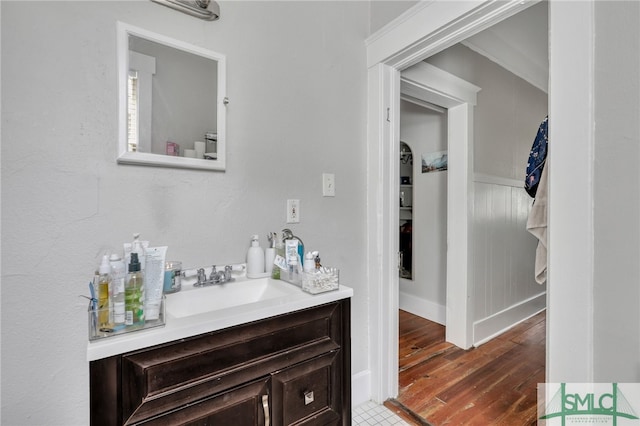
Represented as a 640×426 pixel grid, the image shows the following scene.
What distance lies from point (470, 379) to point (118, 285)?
2103 millimetres

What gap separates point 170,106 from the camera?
1150 millimetres

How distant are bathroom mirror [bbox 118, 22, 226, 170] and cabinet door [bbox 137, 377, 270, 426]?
2.70 feet

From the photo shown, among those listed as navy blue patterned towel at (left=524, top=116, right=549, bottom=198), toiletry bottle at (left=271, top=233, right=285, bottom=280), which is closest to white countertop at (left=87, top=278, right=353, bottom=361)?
toiletry bottle at (left=271, top=233, right=285, bottom=280)

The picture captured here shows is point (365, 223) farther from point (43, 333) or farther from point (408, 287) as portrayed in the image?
point (408, 287)

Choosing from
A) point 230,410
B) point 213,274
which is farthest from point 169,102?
point 230,410

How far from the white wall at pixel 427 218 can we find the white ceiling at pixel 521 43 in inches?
25.9

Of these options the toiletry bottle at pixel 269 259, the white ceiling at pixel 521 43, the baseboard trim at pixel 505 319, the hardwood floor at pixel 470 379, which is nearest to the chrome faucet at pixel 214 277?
the toiletry bottle at pixel 269 259

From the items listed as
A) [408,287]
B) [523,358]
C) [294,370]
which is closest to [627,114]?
[294,370]

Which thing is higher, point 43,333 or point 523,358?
point 43,333

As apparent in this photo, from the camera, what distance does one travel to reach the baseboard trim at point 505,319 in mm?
2430

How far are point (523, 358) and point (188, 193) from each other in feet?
8.39

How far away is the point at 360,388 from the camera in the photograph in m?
1.71

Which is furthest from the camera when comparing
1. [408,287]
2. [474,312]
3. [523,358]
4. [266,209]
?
[408,287]

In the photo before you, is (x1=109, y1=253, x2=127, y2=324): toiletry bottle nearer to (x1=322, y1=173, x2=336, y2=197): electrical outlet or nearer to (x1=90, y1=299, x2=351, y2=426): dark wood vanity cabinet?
(x1=90, y1=299, x2=351, y2=426): dark wood vanity cabinet
